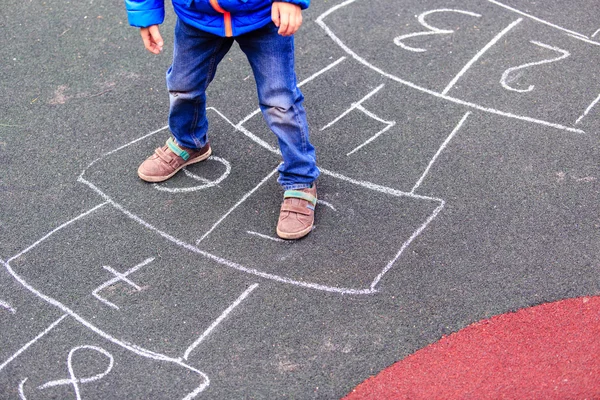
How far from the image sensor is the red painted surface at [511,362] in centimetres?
261

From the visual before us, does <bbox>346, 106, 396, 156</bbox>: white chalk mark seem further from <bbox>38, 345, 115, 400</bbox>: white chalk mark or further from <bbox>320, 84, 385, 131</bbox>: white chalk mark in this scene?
<bbox>38, 345, 115, 400</bbox>: white chalk mark

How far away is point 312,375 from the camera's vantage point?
2.69m

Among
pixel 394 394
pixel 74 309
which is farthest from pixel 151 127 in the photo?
pixel 394 394

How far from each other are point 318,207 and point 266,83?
76 cm

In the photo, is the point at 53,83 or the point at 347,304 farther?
the point at 53,83

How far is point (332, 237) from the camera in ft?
10.8

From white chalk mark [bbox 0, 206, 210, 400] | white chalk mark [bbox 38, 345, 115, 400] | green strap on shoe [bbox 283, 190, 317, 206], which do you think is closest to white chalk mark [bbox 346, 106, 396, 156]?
green strap on shoe [bbox 283, 190, 317, 206]

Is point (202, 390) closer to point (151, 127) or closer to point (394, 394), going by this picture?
point (394, 394)

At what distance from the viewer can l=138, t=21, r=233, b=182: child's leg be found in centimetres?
313

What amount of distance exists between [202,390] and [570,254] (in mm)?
1838

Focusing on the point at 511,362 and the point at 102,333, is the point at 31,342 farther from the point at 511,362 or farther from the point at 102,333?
the point at 511,362

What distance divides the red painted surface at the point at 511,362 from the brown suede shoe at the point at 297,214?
0.87 m

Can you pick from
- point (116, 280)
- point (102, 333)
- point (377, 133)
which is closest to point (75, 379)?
point (102, 333)

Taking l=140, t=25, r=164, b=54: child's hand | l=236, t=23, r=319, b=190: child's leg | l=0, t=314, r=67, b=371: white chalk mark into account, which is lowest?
l=0, t=314, r=67, b=371: white chalk mark
